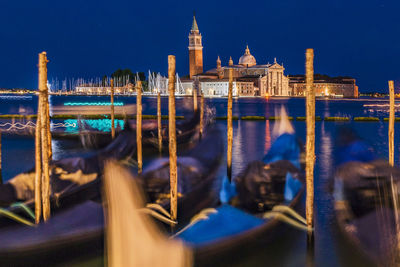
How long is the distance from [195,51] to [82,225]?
76.2 meters

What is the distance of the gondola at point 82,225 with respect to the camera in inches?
176

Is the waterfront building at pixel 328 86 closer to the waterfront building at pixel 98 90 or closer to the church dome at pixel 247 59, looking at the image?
the church dome at pixel 247 59

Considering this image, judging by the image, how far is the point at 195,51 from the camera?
79625 mm

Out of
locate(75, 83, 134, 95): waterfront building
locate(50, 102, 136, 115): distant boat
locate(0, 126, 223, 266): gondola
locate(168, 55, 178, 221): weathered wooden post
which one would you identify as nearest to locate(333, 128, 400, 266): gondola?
locate(0, 126, 223, 266): gondola

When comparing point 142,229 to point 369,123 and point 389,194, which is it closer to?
point 389,194

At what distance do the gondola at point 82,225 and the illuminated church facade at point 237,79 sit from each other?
65.9 m

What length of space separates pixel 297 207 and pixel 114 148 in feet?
15.3

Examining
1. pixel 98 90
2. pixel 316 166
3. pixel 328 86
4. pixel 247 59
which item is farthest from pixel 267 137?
pixel 98 90

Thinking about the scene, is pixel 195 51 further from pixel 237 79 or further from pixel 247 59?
pixel 247 59

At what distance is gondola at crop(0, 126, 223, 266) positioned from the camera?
14.7 ft

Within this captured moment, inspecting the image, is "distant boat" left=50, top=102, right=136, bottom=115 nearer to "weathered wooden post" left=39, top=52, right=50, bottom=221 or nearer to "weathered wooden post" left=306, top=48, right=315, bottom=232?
"weathered wooden post" left=39, top=52, right=50, bottom=221

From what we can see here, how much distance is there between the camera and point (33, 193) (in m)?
5.72

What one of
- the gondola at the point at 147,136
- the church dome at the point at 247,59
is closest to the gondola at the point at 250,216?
the gondola at the point at 147,136

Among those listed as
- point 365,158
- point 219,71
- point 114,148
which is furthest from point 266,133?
point 219,71
